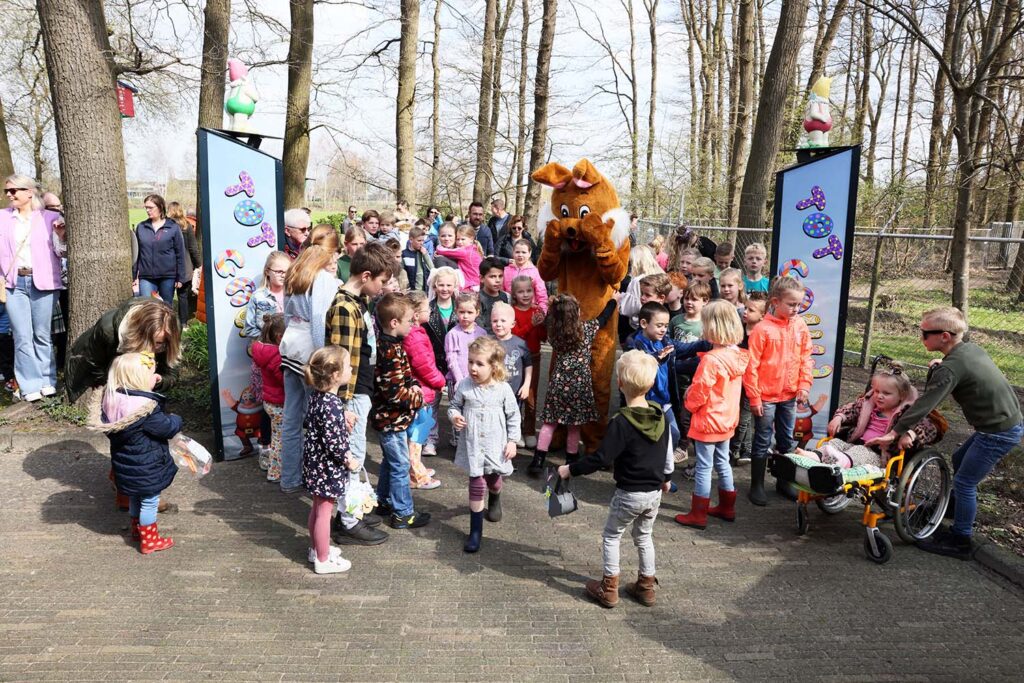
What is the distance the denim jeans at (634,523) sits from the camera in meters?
3.77

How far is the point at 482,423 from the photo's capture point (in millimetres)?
4406

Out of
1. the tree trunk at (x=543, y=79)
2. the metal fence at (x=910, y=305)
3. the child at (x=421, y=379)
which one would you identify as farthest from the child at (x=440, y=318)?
the tree trunk at (x=543, y=79)

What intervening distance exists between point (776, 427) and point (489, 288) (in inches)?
104

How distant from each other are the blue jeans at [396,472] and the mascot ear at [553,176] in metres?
2.61

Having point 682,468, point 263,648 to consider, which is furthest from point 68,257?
point 682,468

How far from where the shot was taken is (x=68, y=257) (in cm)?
663

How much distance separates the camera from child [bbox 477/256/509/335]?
620cm

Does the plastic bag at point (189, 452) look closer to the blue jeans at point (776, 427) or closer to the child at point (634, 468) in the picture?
the child at point (634, 468)

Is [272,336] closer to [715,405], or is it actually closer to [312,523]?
[312,523]

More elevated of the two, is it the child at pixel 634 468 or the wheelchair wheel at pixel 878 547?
the child at pixel 634 468

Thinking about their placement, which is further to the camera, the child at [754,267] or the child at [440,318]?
the child at [754,267]

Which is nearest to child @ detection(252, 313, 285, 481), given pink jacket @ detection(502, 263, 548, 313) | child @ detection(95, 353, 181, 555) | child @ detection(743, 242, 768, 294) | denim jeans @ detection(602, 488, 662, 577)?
child @ detection(95, 353, 181, 555)

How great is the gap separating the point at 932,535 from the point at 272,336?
478cm

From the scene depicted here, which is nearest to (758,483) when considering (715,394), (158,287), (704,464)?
(704,464)
